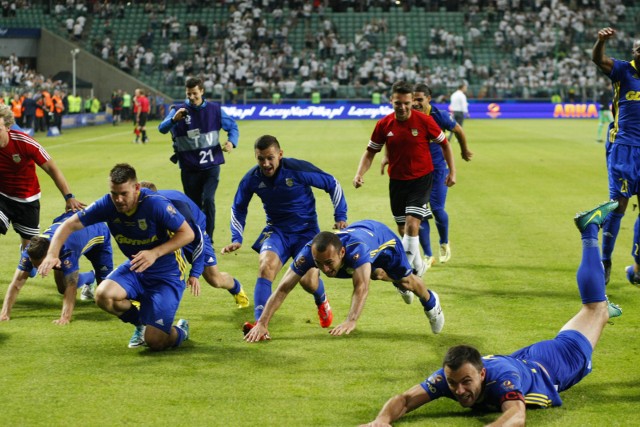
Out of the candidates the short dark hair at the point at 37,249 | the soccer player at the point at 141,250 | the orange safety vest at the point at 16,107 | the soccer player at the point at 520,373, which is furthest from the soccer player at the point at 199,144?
the orange safety vest at the point at 16,107

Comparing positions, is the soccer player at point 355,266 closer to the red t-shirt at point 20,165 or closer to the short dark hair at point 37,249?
the short dark hair at point 37,249

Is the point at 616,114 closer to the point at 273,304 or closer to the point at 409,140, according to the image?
the point at 409,140

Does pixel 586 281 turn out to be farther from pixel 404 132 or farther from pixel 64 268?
pixel 64 268

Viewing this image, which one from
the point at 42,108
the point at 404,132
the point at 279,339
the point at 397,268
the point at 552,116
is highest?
the point at 404,132

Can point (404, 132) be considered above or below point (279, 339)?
above

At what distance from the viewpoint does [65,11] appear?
59719 mm

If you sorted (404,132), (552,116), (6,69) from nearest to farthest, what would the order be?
(404,132) → (6,69) → (552,116)

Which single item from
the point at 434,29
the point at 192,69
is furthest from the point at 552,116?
the point at 192,69

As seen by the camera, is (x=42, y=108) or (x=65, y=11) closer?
(x=42, y=108)

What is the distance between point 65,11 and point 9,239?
1928 inches

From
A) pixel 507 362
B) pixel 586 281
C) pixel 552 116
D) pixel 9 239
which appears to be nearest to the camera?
pixel 507 362

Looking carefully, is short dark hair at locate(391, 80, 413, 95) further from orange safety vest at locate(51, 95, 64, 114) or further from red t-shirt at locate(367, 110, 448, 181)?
orange safety vest at locate(51, 95, 64, 114)

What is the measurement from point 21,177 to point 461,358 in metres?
6.40

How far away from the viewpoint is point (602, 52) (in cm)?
958
